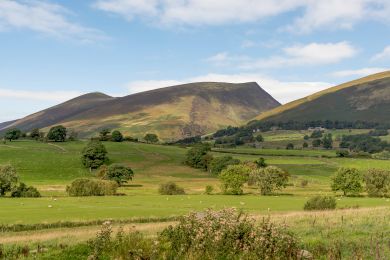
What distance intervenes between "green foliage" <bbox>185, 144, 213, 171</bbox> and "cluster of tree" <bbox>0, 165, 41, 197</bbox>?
279 ft

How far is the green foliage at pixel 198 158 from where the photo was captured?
180 metres

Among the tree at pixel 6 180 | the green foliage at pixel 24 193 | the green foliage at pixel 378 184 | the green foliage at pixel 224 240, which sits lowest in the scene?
the green foliage at pixel 378 184

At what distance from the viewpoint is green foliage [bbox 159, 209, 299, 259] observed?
1772 cm

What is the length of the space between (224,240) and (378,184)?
328ft

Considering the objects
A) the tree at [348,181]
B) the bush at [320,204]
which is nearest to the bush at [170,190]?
the tree at [348,181]

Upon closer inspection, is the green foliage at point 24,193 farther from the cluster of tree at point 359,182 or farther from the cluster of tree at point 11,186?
the cluster of tree at point 359,182

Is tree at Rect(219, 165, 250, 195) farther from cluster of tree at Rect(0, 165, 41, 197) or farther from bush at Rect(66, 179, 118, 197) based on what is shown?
cluster of tree at Rect(0, 165, 41, 197)

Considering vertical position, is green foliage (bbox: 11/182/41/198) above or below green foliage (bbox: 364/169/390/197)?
above

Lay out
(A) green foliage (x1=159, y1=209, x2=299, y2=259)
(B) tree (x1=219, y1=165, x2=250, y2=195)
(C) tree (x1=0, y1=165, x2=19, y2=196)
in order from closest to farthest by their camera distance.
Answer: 1. (A) green foliage (x1=159, y1=209, x2=299, y2=259)
2. (C) tree (x1=0, y1=165, x2=19, y2=196)
3. (B) tree (x1=219, y1=165, x2=250, y2=195)

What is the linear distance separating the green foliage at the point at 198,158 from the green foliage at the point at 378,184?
7688cm

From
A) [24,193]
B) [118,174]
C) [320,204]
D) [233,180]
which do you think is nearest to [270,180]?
[233,180]

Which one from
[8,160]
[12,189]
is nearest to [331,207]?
[12,189]

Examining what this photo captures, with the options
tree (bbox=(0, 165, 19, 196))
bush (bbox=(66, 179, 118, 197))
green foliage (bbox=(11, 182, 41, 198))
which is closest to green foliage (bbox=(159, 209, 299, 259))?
green foliage (bbox=(11, 182, 41, 198))

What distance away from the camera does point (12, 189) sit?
345 ft
